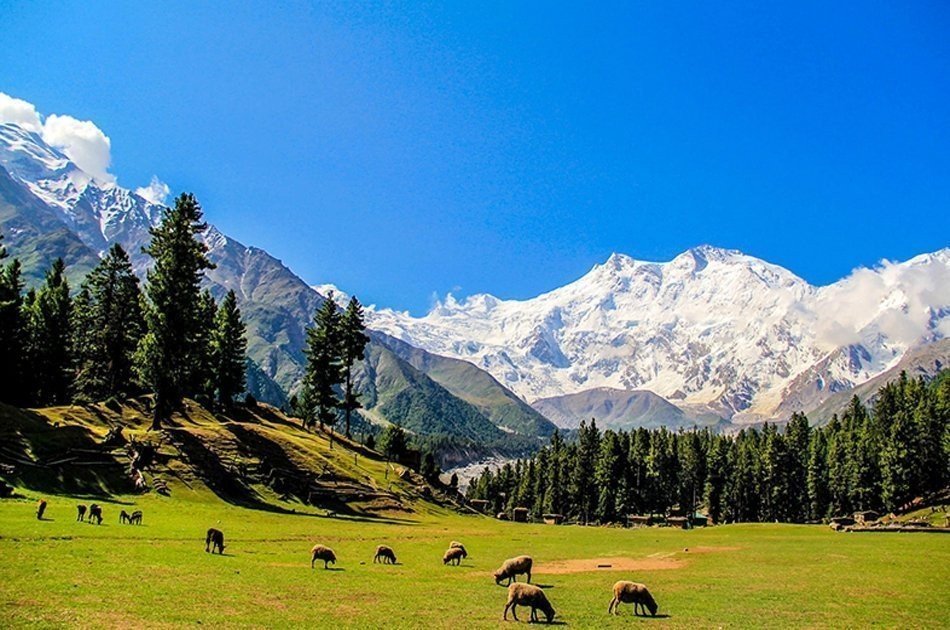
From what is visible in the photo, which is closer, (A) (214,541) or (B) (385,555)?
(A) (214,541)

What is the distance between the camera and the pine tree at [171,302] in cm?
7344

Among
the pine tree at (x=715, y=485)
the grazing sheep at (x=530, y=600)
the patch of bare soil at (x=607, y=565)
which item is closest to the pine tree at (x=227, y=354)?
the patch of bare soil at (x=607, y=565)

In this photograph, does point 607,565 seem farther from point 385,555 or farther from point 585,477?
point 585,477

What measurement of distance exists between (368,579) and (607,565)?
20.2 m

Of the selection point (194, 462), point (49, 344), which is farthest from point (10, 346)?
point (194, 462)

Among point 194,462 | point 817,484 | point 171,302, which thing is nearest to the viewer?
point 194,462

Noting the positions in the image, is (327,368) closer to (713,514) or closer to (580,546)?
(580,546)

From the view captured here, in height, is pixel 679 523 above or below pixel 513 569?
below

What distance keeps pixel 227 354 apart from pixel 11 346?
29.5 meters

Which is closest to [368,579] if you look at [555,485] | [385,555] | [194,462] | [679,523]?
[385,555]

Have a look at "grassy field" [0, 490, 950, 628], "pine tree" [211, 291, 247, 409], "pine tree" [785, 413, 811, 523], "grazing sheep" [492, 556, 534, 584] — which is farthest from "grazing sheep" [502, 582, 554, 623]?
"pine tree" [785, 413, 811, 523]

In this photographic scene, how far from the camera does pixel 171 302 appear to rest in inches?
2963

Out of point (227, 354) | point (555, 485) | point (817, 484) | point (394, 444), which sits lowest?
point (555, 485)

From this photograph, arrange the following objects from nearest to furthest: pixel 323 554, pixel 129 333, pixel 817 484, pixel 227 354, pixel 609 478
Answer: pixel 323 554, pixel 129 333, pixel 227 354, pixel 609 478, pixel 817 484
